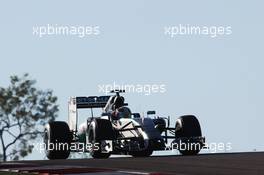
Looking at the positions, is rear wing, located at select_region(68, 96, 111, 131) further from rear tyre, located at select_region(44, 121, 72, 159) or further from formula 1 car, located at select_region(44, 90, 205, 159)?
rear tyre, located at select_region(44, 121, 72, 159)

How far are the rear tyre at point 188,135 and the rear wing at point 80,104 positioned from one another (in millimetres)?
3464

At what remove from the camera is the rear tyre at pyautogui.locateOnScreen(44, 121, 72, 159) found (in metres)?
29.2

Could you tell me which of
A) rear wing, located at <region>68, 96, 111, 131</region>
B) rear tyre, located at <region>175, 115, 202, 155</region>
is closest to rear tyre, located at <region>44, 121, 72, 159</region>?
rear wing, located at <region>68, 96, 111, 131</region>

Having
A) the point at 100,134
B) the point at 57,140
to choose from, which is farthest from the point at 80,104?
the point at 100,134

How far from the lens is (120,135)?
28.4 metres

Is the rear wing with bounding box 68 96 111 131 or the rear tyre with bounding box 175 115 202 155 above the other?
the rear wing with bounding box 68 96 111 131

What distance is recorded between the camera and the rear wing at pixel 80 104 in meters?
31.0

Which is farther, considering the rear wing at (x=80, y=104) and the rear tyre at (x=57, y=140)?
the rear wing at (x=80, y=104)

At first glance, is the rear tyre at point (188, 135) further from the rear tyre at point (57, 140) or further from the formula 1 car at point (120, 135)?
the rear tyre at point (57, 140)

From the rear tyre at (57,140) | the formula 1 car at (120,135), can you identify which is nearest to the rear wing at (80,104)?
the formula 1 car at (120,135)

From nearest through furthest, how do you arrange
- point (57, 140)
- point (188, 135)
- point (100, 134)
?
point (100, 134) < point (188, 135) < point (57, 140)

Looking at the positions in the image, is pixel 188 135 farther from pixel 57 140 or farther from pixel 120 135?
pixel 57 140

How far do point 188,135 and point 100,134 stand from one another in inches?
117

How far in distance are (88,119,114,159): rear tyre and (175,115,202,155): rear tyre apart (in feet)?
7.73
